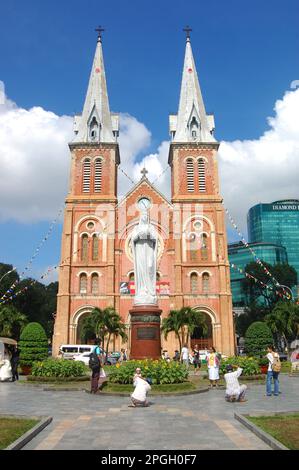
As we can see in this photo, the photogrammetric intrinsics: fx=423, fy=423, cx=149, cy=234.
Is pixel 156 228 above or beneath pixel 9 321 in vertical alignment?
above

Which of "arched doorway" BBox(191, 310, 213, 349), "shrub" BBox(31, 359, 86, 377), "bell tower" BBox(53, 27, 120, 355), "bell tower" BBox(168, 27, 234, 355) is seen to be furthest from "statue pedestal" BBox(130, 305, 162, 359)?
"arched doorway" BBox(191, 310, 213, 349)

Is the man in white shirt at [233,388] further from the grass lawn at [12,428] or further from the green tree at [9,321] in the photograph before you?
the green tree at [9,321]

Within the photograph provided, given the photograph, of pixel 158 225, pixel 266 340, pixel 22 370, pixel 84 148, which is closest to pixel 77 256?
pixel 158 225

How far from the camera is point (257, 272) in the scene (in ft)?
214

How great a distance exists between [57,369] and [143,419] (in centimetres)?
879

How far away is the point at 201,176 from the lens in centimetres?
4459

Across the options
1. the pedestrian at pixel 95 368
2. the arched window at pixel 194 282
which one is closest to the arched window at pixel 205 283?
the arched window at pixel 194 282

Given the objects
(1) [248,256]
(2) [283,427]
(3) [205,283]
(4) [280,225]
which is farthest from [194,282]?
(4) [280,225]

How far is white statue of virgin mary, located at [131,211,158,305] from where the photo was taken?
17.8m

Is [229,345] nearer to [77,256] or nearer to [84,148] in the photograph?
[77,256]

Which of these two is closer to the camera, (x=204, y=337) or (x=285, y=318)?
(x=285, y=318)

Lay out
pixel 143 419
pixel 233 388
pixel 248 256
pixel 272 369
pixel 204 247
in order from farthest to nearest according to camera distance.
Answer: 1. pixel 248 256
2. pixel 204 247
3. pixel 272 369
4. pixel 233 388
5. pixel 143 419

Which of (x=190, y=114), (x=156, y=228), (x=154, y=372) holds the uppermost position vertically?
(x=190, y=114)

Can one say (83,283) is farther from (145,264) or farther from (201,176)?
(145,264)
